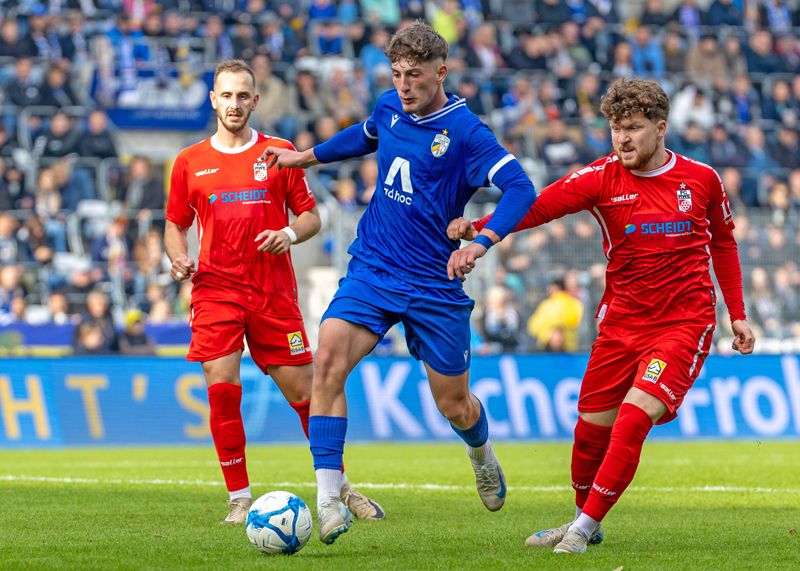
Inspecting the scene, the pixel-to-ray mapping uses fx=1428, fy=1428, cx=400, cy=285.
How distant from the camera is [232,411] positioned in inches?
333

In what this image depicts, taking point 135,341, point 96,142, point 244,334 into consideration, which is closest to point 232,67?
point 244,334

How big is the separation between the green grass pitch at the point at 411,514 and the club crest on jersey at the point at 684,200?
5.62ft

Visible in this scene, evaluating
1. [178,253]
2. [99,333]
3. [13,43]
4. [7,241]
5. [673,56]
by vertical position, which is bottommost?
[99,333]

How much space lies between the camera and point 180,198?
347 inches

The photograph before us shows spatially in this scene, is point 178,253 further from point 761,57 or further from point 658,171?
point 761,57

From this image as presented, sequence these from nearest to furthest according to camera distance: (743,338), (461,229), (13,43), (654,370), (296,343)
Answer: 1. (654,370)
2. (461,229)
3. (743,338)
4. (296,343)
5. (13,43)

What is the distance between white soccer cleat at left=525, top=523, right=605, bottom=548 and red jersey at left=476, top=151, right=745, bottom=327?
44.1 inches

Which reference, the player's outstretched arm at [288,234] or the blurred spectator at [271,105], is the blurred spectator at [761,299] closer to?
the blurred spectator at [271,105]

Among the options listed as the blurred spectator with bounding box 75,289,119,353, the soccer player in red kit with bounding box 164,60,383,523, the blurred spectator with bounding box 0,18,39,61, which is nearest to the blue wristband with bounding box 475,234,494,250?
the soccer player in red kit with bounding box 164,60,383,523

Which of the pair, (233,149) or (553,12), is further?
(553,12)

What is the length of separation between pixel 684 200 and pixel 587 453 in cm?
141

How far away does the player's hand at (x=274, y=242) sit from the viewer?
785cm

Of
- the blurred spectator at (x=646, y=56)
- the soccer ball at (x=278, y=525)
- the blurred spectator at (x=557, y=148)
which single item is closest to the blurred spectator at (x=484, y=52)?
the blurred spectator at (x=557, y=148)

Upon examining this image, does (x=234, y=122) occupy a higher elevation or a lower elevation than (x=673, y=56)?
higher
